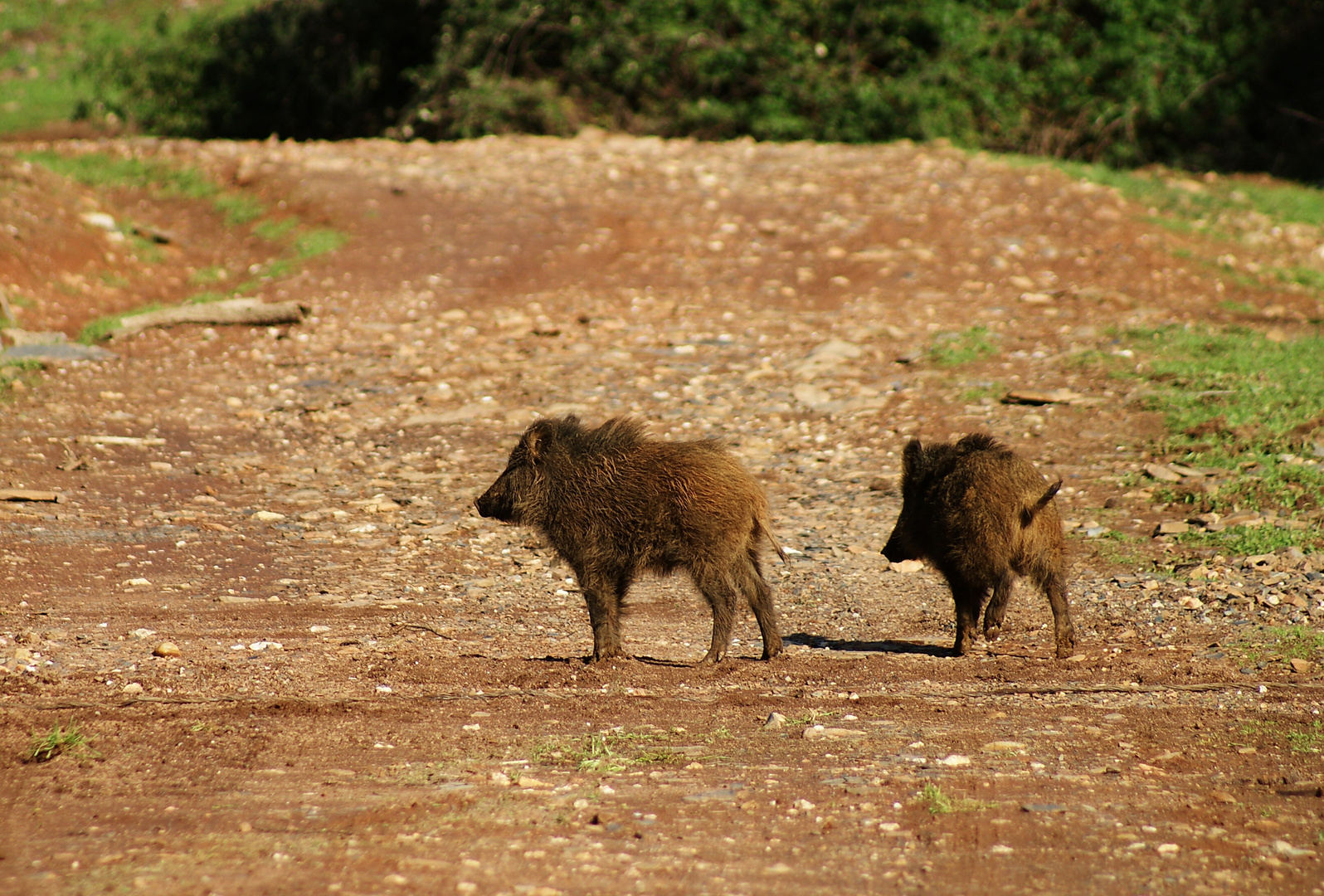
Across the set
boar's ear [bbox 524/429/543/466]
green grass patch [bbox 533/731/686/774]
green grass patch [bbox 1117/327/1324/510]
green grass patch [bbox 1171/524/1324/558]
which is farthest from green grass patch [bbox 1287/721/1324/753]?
boar's ear [bbox 524/429/543/466]

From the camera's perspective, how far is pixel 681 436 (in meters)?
9.49

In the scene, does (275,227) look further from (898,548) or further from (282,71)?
(898,548)

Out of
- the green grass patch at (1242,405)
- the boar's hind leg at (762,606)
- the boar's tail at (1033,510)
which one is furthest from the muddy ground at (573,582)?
the boar's tail at (1033,510)

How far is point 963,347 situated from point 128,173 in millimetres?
10657

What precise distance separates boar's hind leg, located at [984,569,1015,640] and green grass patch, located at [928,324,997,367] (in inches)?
193

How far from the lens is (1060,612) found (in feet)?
19.2

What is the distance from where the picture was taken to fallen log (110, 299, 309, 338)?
1177 centimetres

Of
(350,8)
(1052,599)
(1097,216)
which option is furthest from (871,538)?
(350,8)

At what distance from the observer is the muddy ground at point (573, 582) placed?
11.8 ft

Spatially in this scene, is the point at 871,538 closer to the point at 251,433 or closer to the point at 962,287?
the point at 251,433

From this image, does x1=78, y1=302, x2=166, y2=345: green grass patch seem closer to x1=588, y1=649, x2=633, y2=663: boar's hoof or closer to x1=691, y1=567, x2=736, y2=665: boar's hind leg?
x1=588, y1=649, x2=633, y2=663: boar's hoof

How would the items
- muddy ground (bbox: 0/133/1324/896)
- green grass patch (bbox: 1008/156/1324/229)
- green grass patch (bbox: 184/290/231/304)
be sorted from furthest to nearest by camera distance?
green grass patch (bbox: 1008/156/1324/229) → green grass patch (bbox: 184/290/231/304) → muddy ground (bbox: 0/133/1324/896)

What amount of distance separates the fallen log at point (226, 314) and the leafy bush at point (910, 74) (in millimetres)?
8366

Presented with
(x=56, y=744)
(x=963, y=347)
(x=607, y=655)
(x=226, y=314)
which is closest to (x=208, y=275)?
(x=226, y=314)
